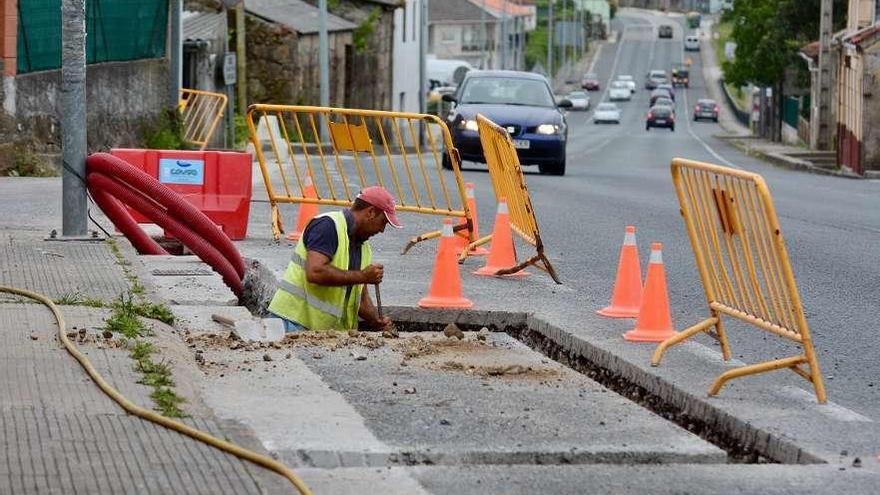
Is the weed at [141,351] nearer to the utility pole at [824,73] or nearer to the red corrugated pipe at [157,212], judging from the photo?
the red corrugated pipe at [157,212]

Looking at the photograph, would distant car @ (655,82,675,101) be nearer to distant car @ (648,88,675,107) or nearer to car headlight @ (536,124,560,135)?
distant car @ (648,88,675,107)

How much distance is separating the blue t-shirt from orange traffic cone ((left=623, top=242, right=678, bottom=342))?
1.78 metres

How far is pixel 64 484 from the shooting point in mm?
5629

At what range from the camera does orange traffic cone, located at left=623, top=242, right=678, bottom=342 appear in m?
9.77

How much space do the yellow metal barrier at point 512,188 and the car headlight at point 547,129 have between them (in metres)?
14.2

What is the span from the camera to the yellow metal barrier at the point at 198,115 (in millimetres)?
31484

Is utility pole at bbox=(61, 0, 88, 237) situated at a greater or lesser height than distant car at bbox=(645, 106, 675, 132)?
greater

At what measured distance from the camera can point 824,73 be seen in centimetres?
5244

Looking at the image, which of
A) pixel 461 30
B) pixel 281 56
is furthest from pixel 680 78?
pixel 281 56

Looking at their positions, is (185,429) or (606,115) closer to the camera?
(185,429)

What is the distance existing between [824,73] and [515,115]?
25.8 m


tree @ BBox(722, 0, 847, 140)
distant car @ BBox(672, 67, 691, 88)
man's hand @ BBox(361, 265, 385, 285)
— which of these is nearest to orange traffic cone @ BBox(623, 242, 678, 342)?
man's hand @ BBox(361, 265, 385, 285)

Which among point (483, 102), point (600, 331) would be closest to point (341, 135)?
point (600, 331)

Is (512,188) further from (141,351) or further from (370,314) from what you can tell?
(141,351)
